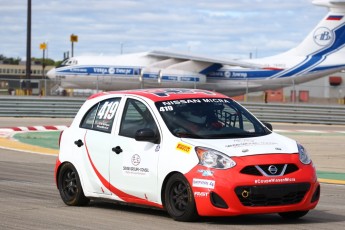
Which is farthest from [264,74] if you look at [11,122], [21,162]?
[21,162]

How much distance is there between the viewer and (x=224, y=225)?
28.2ft

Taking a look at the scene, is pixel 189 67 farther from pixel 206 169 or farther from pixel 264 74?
pixel 206 169

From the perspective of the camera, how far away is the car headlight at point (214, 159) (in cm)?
848

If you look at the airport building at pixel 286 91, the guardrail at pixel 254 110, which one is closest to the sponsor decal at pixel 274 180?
the guardrail at pixel 254 110

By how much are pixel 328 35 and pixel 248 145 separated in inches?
1775

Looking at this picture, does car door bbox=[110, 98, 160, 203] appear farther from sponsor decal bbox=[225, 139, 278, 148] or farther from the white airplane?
the white airplane

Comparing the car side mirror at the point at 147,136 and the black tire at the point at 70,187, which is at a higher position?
the car side mirror at the point at 147,136

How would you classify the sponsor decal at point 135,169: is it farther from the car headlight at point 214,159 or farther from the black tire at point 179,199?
the car headlight at point 214,159

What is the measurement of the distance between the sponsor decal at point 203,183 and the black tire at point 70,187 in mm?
2172

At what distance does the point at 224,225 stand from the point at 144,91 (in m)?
2.15

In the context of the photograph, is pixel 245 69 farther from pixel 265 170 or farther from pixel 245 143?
pixel 265 170

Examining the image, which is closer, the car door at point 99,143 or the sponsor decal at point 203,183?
the sponsor decal at point 203,183

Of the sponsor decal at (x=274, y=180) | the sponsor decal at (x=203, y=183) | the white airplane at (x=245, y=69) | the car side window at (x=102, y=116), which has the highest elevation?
the white airplane at (x=245, y=69)

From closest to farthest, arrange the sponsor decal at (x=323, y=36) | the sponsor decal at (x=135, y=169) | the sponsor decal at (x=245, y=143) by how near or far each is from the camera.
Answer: the sponsor decal at (x=245, y=143)
the sponsor decal at (x=135, y=169)
the sponsor decal at (x=323, y=36)
